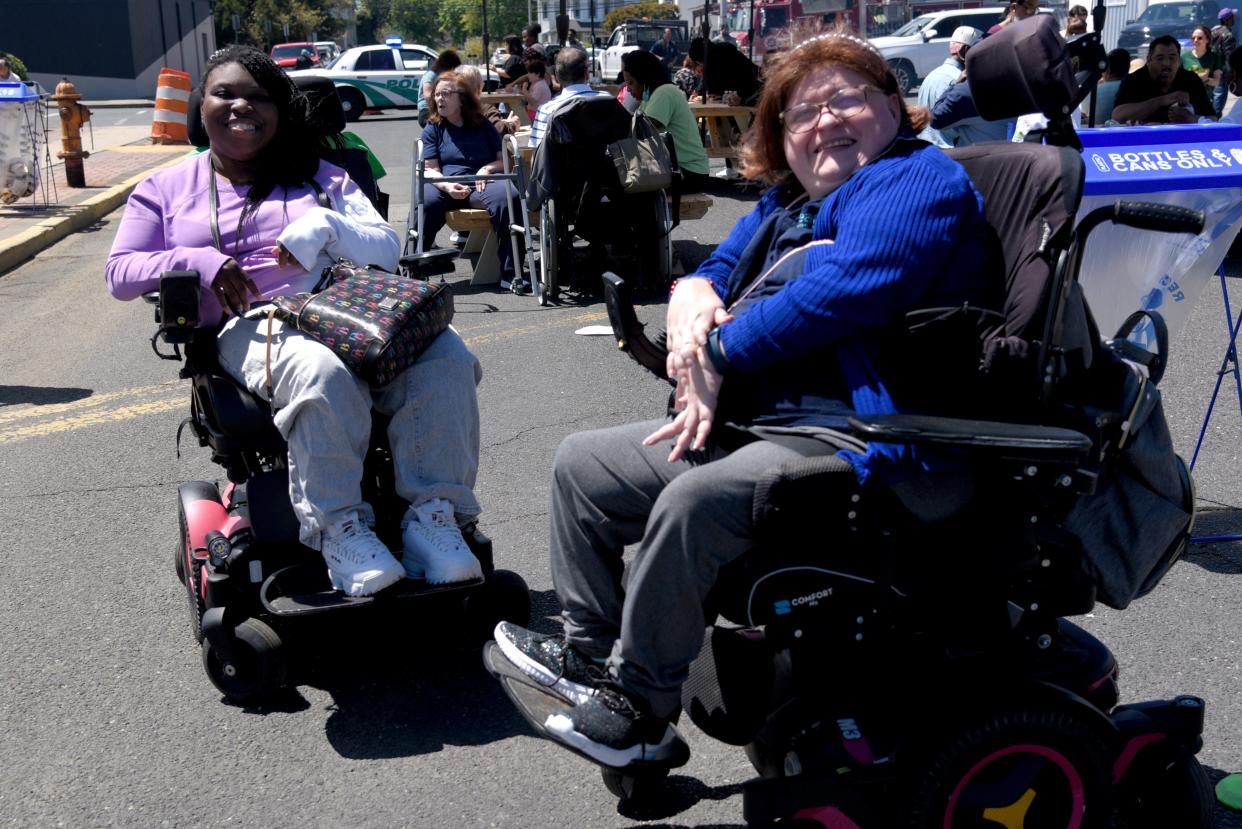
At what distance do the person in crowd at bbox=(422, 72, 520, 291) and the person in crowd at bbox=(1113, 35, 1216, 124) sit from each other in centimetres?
502

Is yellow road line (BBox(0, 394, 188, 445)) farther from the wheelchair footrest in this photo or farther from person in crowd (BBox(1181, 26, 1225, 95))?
person in crowd (BBox(1181, 26, 1225, 95))

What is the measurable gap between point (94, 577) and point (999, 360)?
3.19m

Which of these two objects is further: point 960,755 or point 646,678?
point 646,678

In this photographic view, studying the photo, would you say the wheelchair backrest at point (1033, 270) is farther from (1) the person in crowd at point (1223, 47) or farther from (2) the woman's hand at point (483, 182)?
(1) the person in crowd at point (1223, 47)

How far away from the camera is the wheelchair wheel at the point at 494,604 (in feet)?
11.8

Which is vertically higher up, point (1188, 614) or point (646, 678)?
point (646, 678)

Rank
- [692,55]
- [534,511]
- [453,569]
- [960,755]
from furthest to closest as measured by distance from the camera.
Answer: [692,55] < [534,511] < [453,569] < [960,755]

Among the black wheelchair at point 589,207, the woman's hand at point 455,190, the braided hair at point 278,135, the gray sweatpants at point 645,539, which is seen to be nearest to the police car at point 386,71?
Answer: the woman's hand at point 455,190

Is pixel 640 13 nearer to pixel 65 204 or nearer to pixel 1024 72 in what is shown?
pixel 65 204

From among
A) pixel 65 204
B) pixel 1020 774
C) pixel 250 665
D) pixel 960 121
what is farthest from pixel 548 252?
pixel 65 204

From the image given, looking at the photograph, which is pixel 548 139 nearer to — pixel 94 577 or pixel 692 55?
pixel 94 577

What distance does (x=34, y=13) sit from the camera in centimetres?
3847

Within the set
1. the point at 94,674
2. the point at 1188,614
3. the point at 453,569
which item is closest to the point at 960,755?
the point at 453,569

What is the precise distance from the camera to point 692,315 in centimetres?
287
